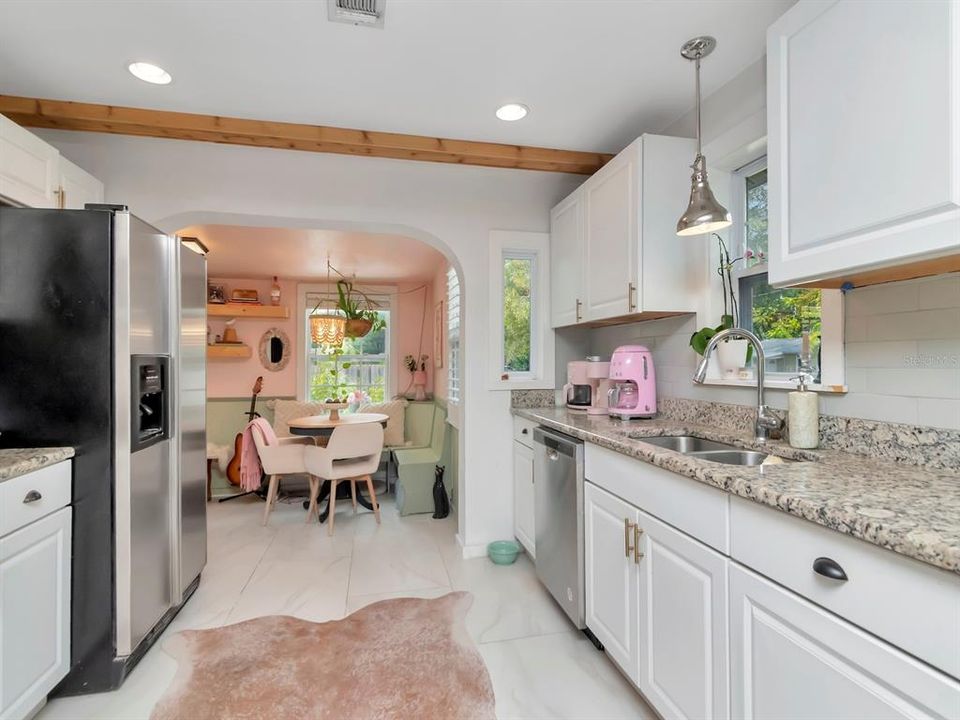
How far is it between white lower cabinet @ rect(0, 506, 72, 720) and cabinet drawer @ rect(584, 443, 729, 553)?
1.93 meters

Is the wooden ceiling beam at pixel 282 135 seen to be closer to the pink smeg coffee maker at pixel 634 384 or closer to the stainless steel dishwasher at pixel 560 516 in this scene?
the pink smeg coffee maker at pixel 634 384

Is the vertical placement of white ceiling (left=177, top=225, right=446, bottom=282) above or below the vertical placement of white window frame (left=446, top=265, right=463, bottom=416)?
above

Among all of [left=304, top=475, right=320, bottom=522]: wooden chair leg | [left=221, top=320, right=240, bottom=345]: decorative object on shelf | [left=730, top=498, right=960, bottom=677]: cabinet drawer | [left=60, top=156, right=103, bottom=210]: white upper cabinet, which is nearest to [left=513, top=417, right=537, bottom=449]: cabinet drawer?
[left=730, top=498, right=960, bottom=677]: cabinet drawer

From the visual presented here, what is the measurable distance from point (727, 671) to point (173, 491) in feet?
7.39

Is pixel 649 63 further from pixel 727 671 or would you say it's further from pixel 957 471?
pixel 727 671

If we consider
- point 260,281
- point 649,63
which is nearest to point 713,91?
point 649,63

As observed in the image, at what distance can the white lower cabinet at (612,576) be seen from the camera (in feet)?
5.21

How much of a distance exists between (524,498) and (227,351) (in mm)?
3987

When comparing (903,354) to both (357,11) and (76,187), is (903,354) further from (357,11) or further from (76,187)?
(76,187)

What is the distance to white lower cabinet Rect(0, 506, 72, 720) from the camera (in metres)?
1.37

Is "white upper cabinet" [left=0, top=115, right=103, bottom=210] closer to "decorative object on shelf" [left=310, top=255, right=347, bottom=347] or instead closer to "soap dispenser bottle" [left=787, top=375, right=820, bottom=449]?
"decorative object on shelf" [left=310, top=255, right=347, bottom=347]

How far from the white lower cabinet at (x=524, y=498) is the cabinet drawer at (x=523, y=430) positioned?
0.09ft

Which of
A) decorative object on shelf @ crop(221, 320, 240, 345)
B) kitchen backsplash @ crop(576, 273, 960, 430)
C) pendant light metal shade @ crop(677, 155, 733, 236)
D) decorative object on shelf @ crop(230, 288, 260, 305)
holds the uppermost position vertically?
decorative object on shelf @ crop(230, 288, 260, 305)

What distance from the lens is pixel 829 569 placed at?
2.87 feet
